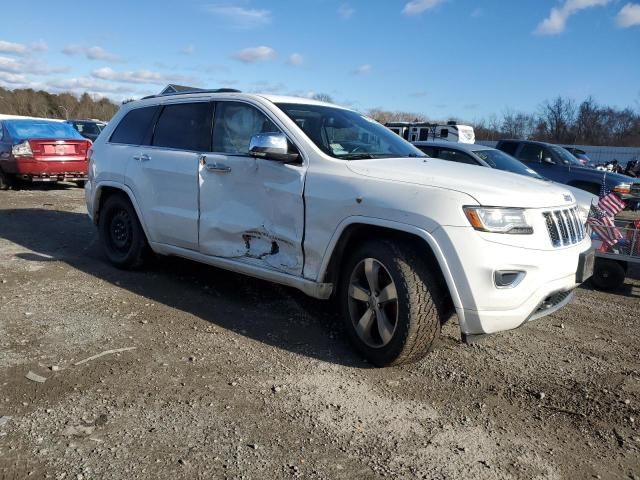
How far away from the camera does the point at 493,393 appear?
3.46m

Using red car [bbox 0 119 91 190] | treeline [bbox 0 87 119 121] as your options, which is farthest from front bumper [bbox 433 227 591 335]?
treeline [bbox 0 87 119 121]

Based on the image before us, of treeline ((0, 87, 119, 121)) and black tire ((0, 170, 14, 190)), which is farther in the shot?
treeline ((0, 87, 119, 121))

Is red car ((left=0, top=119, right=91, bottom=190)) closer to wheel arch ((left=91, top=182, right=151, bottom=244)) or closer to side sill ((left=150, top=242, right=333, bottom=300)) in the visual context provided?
wheel arch ((left=91, top=182, right=151, bottom=244))

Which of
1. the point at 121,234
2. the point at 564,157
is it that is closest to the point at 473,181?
the point at 121,234

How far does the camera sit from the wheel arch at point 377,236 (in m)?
3.35

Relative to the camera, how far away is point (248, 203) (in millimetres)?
4402

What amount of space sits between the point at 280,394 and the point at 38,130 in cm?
1108

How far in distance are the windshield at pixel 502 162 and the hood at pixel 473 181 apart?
470cm

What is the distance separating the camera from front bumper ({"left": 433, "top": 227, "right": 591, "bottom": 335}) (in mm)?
3268

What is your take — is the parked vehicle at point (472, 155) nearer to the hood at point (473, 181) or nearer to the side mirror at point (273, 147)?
the hood at point (473, 181)

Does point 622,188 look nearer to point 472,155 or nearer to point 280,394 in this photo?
point 472,155

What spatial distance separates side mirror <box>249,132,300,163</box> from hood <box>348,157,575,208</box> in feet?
1.64

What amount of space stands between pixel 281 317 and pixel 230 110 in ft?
6.03

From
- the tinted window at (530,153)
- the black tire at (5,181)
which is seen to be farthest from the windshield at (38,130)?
the tinted window at (530,153)
